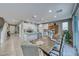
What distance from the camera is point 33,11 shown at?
6.20 ft

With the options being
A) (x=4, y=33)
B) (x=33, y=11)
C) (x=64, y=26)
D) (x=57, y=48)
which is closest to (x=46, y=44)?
(x=57, y=48)

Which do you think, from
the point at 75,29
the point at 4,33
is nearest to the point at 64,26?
the point at 75,29

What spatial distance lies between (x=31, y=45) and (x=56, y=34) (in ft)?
1.24

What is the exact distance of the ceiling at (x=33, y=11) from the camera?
6.13 feet

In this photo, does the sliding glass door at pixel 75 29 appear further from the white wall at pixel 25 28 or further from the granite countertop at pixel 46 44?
the white wall at pixel 25 28

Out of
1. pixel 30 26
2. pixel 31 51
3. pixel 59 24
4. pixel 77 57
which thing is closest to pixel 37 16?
pixel 30 26

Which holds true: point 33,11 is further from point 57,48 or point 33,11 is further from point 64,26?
point 57,48

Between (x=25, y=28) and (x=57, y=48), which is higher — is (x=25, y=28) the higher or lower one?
the higher one

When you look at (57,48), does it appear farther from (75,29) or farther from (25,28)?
(25,28)

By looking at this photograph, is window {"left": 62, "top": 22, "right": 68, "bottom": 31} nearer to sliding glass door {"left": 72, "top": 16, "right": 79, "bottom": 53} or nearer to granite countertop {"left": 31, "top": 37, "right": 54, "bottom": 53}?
sliding glass door {"left": 72, "top": 16, "right": 79, "bottom": 53}

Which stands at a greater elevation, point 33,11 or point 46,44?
point 33,11

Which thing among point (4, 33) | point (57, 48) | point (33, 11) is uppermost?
point (33, 11)

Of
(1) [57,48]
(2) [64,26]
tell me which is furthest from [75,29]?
(1) [57,48]

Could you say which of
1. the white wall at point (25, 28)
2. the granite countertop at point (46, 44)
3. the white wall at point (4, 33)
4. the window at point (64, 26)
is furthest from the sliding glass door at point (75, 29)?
the white wall at point (4, 33)
